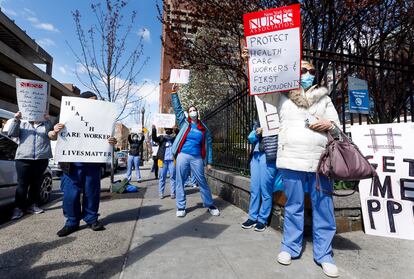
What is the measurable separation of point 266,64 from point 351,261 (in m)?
2.22

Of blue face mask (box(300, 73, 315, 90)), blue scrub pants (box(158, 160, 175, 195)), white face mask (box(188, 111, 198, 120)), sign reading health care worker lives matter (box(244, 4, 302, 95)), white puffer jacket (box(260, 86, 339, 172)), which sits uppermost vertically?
sign reading health care worker lives matter (box(244, 4, 302, 95))

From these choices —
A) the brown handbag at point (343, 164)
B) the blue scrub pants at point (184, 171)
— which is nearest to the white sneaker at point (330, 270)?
the brown handbag at point (343, 164)

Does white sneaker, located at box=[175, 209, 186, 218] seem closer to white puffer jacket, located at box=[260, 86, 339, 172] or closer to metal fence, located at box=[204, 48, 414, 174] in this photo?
metal fence, located at box=[204, 48, 414, 174]

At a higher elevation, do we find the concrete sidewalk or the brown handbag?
the brown handbag

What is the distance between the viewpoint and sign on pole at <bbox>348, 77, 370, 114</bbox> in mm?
4047

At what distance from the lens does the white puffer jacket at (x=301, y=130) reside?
2.38 meters

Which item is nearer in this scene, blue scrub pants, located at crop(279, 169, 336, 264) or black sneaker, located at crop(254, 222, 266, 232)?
blue scrub pants, located at crop(279, 169, 336, 264)

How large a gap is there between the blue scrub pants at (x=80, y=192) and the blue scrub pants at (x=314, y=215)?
2.64 metres

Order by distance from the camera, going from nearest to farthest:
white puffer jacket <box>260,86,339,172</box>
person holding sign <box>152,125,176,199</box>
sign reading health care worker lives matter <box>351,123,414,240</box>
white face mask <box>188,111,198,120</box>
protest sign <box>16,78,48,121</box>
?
white puffer jacket <box>260,86,339,172</box>
sign reading health care worker lives matter <box>351,123,414,240</box>
protest sign <box>16,78,48,121</box>
white face mask <box>188,111,198,120</box>
person holding sign <box>152,125,176,199</box>

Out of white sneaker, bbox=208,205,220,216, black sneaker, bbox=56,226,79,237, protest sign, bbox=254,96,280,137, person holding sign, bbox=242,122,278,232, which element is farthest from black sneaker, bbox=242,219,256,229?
black sneaker, bbox=56,226,79,237

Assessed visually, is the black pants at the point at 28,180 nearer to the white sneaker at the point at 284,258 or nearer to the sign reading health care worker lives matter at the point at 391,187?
the white sneaker at the point at 284,258

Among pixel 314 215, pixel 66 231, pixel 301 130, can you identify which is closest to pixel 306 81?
pixel 301 130

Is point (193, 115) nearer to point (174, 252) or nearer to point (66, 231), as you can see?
point (174, 252)

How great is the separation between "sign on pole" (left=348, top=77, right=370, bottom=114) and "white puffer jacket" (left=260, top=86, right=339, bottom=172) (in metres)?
1.84
